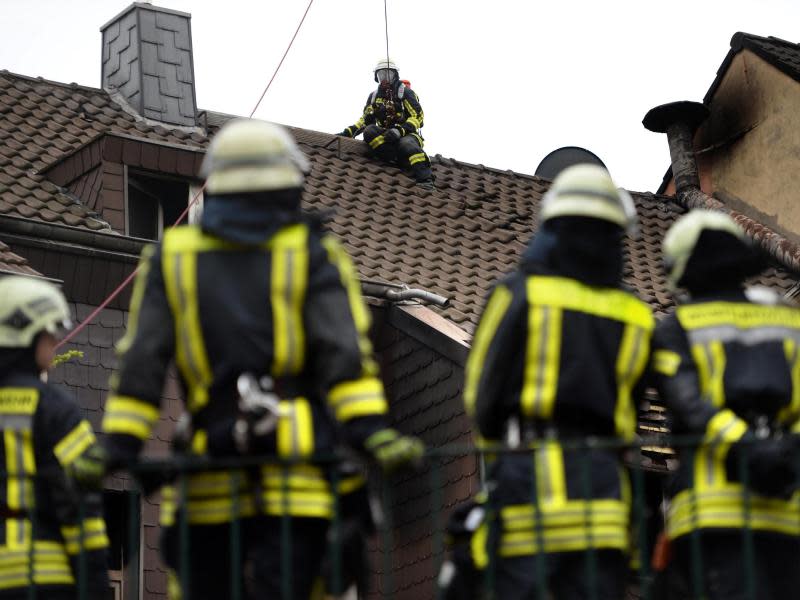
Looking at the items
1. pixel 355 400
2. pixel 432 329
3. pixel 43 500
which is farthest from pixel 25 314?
pixel 432 329

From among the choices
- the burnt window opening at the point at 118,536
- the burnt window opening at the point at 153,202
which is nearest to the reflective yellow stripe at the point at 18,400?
the burnt window opening at the point at 118,536

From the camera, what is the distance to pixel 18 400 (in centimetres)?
752

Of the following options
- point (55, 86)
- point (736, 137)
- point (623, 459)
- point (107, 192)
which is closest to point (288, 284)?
point (623, 459)

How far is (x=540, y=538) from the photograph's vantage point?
659 cm

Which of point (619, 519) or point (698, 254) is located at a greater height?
point (698, 254)

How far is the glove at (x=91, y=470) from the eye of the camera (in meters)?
6.41

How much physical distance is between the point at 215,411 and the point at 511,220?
14534 mm

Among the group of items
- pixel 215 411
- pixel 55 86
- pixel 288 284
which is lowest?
pixel 215 411

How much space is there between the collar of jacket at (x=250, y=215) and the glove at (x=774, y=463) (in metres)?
1.77

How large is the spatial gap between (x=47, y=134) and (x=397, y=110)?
15.3 ft

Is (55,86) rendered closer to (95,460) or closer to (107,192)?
(107,192)

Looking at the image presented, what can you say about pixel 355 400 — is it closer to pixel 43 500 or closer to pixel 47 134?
pixel 43 500

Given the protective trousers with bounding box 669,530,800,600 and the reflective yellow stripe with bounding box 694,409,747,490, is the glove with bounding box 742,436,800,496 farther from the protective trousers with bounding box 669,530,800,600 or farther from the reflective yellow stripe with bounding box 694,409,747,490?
the protective trousers with bounding box 669,530,800,600

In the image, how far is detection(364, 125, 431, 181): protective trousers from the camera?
21.5 m
